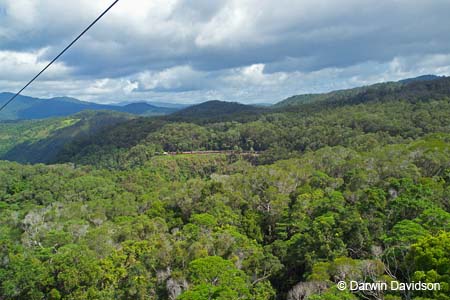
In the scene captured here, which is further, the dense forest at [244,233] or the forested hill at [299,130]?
the forested hill at [299,130]

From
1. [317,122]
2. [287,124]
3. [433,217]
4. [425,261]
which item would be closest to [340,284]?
[425,261]

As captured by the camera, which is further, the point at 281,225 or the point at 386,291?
the point at 281,225

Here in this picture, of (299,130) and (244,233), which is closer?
(244,233)

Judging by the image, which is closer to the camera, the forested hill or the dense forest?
the dense forest

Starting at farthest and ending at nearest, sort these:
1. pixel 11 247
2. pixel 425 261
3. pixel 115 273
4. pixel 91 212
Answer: pixel 91 212 < pixel 11 247 < pixel 115 273 < pixel 425 261

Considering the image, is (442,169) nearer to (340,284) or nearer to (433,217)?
(433,217)

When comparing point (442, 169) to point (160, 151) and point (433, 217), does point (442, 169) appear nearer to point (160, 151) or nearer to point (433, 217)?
point (433, 217)

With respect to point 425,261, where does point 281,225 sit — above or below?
below

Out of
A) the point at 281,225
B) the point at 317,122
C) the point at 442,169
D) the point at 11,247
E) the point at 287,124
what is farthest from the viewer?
the point at 287,124

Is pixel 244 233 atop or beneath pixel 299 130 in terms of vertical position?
beneath
